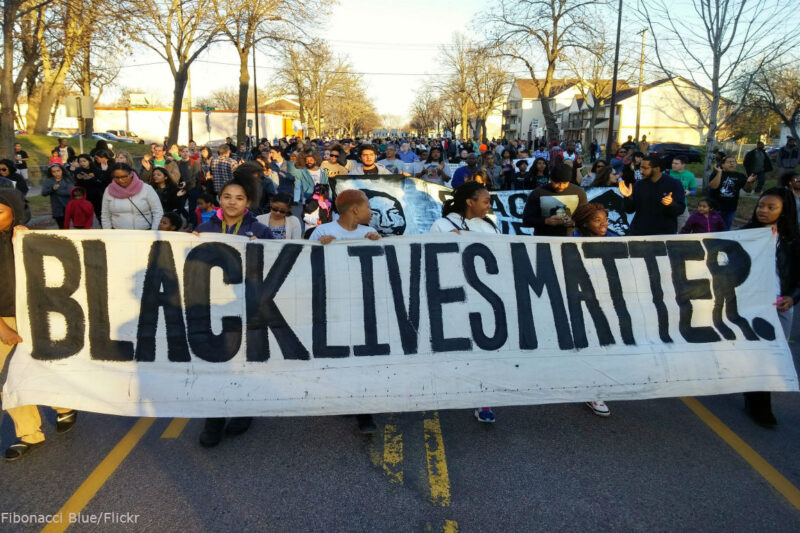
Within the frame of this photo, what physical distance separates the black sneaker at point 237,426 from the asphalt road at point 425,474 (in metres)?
0.06

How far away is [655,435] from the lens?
4051mm

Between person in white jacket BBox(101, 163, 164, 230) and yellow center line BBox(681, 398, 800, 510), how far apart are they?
5260 millimetres

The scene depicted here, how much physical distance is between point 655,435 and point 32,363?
4249 mm

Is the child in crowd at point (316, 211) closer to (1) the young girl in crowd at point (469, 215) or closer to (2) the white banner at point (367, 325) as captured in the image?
(1) the young girl in crowd at point (469, 215)

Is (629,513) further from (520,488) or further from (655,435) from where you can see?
(655,435)

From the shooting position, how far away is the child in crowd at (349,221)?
4.23m

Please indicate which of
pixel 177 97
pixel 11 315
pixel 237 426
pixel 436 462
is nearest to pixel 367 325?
pixel 436 462

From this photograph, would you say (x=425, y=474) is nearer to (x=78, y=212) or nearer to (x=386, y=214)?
(x=386, y=214)

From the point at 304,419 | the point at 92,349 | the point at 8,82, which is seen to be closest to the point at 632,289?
the point at 304,419

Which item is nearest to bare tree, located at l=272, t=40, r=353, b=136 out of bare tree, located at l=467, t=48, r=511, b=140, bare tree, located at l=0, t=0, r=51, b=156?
bare tree, located at l=467, t=48, r=511, b=140

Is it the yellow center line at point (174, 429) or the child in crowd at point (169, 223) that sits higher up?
the child in crowd at point (169, 223)

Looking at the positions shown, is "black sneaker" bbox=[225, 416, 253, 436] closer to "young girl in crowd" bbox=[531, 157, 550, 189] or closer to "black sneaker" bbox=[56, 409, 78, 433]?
"black sneaker" bbox=[56, 409, 78, 433]

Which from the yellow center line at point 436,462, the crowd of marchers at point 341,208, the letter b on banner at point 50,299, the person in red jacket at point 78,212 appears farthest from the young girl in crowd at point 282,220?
the person in red jacket at point 78,212

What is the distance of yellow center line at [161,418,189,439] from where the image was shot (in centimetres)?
405
